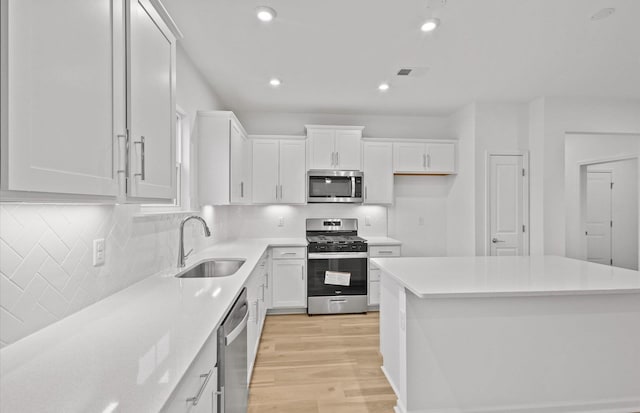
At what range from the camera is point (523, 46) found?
2605 mm

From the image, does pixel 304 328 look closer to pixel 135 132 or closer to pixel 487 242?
pixel 487 242

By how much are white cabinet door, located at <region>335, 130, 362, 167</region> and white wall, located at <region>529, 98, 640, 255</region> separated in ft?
7.38

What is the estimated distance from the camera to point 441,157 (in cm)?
434

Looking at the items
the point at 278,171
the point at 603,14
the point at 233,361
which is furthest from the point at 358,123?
the point at 233,361

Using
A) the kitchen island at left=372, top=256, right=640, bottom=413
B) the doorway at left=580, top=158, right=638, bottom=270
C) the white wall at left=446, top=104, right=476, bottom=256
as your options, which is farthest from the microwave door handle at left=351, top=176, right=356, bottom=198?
the doorway at left=580, top=158, right=638, bottom=270

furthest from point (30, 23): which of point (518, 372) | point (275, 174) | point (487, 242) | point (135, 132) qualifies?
point (487, 242)

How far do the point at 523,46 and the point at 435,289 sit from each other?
2258mm

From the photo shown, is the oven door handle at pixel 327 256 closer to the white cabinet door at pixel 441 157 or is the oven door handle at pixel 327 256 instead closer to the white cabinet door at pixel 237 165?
the white cabinet door at pixel 237 165

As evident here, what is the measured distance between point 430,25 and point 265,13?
3.80 ft

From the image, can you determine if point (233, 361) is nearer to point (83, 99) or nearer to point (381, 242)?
point (83, 99)

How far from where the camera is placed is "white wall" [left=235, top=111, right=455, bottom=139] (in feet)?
14.4

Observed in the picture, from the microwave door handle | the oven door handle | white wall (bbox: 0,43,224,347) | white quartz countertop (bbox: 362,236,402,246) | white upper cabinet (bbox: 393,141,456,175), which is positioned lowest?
the oven door handle

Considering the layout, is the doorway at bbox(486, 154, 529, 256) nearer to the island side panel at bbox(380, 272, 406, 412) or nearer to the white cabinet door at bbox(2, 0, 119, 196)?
the island side panel at bbox(380, 272, 406, 412)

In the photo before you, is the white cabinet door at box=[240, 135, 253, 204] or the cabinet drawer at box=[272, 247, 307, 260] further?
the cabinet drawer at box=[272, 247, 307, 260]
